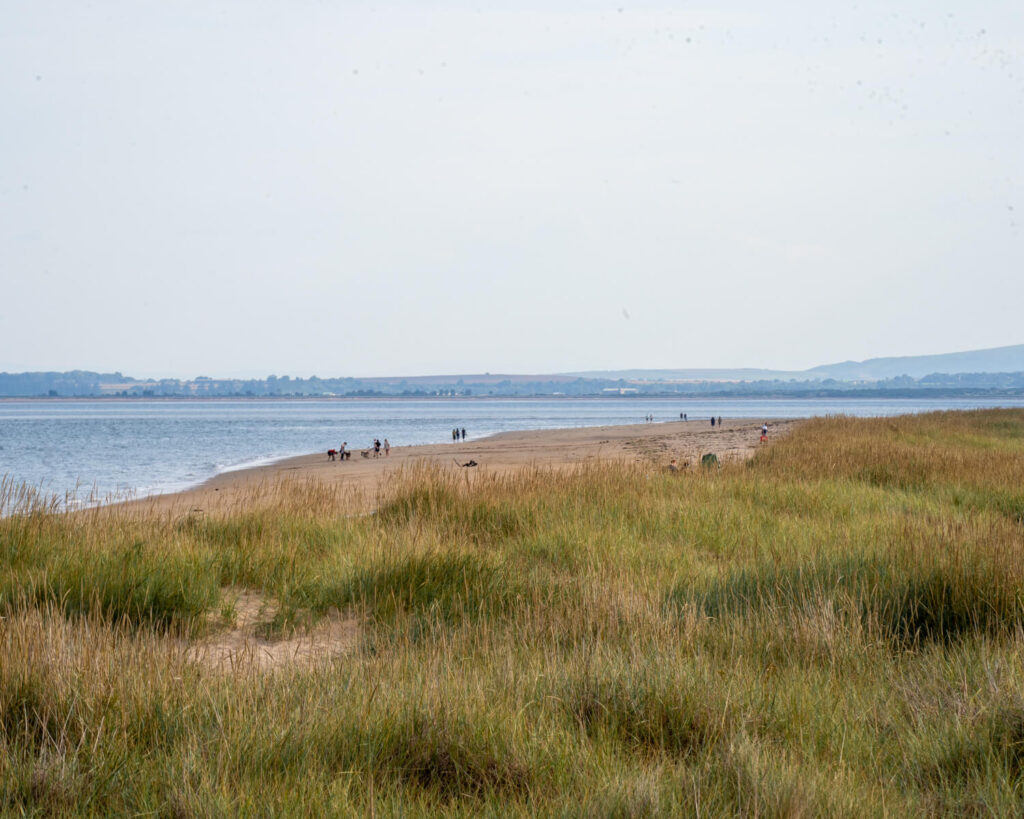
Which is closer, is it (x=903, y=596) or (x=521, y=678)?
(x=521, y=678)

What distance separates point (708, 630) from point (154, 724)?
282 cm

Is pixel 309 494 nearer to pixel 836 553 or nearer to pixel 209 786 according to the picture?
pixel 836 553

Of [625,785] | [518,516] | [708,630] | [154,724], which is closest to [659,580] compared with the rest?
[708,630]

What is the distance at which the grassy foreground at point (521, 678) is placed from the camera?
110 inches

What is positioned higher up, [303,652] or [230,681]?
[230,681]

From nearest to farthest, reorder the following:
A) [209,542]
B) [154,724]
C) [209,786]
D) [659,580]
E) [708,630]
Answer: [209,786], [154,724], [708,630], [659,580], [209,542]

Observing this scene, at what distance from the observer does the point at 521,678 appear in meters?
3.65

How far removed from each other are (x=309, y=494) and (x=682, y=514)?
4.52 metres

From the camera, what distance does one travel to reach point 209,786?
8.81 ft

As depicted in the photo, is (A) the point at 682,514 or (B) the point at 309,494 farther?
(B) the point at 309,494

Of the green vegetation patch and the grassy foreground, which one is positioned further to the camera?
the green vegetation patch

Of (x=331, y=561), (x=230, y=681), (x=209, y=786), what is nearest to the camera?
(x=209, y=786)

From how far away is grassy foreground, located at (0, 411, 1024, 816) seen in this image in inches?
110

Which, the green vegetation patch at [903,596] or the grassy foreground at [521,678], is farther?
the green vegetation patch at [903,596]
